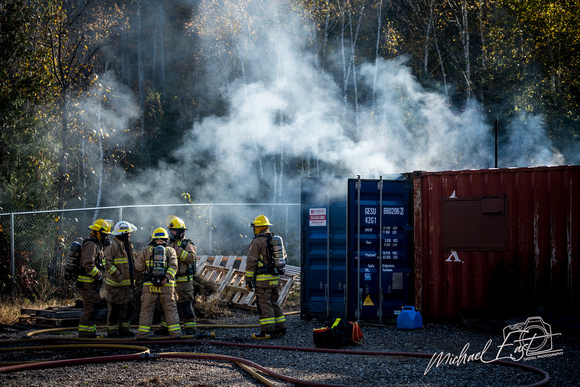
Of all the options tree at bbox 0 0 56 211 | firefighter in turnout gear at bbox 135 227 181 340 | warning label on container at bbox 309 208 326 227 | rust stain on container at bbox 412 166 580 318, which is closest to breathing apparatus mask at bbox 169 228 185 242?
firefighter in turnout gear at bbox 135 227 181 340

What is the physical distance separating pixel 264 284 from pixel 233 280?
3.97 meters

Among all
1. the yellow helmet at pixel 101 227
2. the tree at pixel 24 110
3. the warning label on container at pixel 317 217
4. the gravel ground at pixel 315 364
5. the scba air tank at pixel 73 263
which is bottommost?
the gravel ground at pixel 315 364

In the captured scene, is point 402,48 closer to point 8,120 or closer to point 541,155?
point 541,155

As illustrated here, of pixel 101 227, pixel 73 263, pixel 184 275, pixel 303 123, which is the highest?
pixel 303 123

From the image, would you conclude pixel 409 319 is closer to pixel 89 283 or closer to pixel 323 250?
pixel 323 250

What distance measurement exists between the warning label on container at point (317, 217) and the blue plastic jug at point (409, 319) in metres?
2.04

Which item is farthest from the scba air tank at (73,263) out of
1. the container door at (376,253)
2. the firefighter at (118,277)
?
the container door at (376,253)

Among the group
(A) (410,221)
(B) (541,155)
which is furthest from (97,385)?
(B) (541,155)

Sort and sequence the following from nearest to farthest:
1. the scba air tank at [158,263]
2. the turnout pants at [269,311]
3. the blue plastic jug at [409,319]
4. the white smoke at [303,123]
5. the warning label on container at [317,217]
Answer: the scba air tank at [158,263] → the turnout pants at [269,311] → the blue plastic jug at [409,319] → the warning label on container at [317,217] → the white smoke at [303,123]

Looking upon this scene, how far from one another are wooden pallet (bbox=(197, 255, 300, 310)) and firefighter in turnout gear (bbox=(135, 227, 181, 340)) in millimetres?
3538

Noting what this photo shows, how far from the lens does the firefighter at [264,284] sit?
7938mm

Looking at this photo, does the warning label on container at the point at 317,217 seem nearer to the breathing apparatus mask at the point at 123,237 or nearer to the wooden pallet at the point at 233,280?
the wooden pallet at the point at 233,280

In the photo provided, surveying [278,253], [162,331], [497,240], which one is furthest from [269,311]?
[497,240]

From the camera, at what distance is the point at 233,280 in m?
11.8
